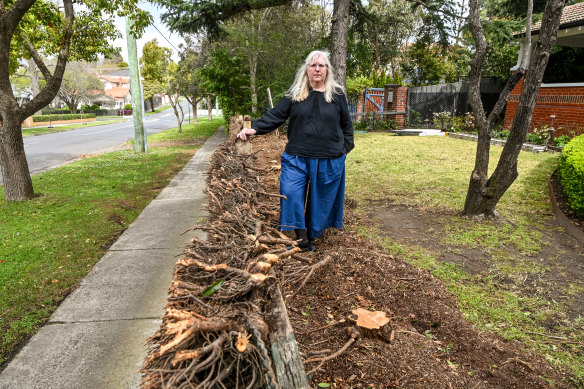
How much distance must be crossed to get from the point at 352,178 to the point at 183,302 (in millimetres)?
6715

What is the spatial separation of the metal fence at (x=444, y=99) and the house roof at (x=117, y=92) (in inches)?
2943

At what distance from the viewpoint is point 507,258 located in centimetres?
411

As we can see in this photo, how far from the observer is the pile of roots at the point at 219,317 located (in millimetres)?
1427

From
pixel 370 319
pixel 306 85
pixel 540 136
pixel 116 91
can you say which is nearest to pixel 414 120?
pixel 540 136

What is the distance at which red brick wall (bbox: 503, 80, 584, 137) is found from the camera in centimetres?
1135

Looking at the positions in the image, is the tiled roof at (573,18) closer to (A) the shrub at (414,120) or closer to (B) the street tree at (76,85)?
(A) the shrub at (414,120)

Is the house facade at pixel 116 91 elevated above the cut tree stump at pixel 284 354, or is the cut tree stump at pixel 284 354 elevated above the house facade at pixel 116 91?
the house facade at pixel 116 91

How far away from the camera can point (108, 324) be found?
317 centimetres

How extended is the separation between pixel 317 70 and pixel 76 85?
52.5 meters

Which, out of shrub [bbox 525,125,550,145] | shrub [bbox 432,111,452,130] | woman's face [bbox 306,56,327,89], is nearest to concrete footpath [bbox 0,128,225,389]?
woman's face [bbox 306,56,327,89]

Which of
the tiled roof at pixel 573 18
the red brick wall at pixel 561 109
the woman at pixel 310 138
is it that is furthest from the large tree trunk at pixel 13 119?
the red brick wall at pixel 561 109

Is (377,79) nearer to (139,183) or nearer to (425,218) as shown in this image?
(139,183)

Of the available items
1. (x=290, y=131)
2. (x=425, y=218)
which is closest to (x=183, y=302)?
(x=290, y=131)

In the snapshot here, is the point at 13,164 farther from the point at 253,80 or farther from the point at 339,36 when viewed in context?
the point at 253,80
